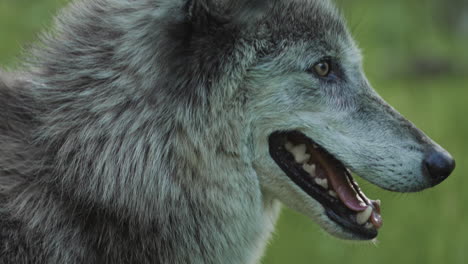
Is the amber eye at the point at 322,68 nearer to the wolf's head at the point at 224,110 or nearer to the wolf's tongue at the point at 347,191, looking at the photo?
the wolf's head at the point at 224,110

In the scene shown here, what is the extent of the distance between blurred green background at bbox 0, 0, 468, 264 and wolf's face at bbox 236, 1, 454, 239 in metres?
0.53

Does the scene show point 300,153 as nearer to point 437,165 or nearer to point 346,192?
point 346,192

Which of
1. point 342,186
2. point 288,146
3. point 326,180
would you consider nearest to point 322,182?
point 326,180

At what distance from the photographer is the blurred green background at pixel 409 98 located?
5.95m

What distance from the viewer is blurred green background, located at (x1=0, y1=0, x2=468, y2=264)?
5.95 metres

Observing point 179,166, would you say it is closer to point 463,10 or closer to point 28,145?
point 28,145

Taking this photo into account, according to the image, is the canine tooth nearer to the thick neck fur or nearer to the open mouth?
the open mouth

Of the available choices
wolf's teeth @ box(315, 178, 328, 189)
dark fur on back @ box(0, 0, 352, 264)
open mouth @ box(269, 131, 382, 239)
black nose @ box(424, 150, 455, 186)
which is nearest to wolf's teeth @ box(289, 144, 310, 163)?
open mouth @ box(269, 131, 382, 239)

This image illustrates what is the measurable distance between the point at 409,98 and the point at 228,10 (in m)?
7.57

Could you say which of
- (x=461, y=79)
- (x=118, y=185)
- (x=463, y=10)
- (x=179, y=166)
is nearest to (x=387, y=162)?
(x=179, y=166)

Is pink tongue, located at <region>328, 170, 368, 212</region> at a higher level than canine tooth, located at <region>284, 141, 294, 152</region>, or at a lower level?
lower

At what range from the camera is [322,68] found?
378cm

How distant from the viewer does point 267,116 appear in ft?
11.7

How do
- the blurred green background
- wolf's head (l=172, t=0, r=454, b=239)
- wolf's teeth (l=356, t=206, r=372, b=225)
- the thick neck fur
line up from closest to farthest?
1. the thick neck fur
2. wolf's head (l=172, t=0, r=454, b=239)
3. wolf's teeth (l=356, t=206, r=372, b=225)
4. the blurred green background
